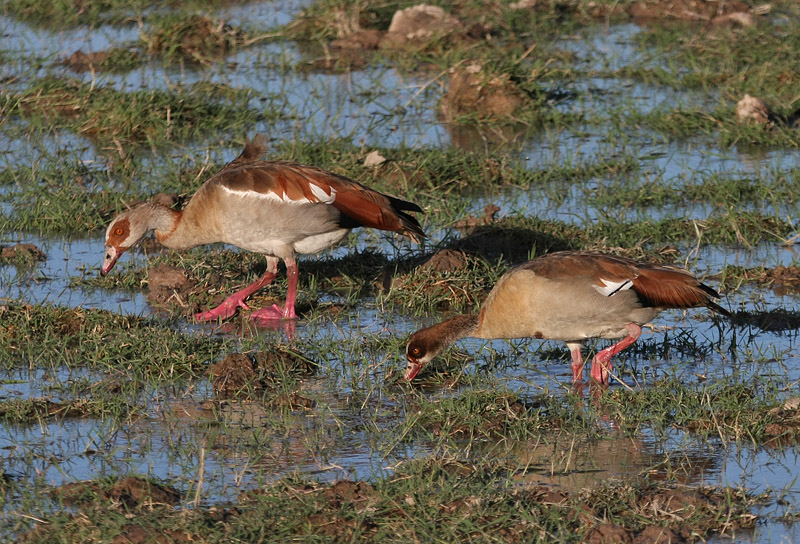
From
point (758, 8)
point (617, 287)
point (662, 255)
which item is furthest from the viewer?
point (758, 8)

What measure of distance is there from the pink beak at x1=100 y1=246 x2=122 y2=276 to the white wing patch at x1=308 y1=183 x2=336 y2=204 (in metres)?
1.42

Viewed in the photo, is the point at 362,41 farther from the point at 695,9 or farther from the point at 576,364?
the point at 576,364

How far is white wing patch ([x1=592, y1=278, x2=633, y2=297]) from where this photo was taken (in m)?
7.39

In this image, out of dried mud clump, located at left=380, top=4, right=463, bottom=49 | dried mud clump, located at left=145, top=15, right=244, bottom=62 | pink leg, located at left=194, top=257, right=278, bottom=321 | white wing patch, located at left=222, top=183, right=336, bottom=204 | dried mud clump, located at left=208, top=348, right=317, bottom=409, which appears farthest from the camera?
dried mud clump, located at left=145, top=15, right=244, bottom=62

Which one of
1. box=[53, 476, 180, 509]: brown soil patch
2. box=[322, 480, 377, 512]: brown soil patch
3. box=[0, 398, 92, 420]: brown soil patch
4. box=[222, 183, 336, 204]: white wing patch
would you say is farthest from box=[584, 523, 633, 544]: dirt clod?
box=[222, 183, 336, 204]: white wing patch

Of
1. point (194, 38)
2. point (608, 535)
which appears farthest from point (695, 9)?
point (608, 535)

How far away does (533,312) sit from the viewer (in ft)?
24.4

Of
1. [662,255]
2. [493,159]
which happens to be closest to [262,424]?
[662,255]

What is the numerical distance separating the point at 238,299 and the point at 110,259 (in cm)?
95

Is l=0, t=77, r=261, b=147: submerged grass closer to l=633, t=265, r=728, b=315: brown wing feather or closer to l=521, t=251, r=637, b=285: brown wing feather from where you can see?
l=521, t=251, r=637, b=285: brown wing feather

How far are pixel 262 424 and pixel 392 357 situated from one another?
126 cm

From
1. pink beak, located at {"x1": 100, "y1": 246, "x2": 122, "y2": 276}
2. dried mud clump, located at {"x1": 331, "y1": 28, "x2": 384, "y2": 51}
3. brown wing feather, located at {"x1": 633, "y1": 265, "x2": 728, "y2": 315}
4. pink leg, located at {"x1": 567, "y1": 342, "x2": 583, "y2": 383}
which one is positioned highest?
brown wing feather, located at {"x1": 633, "y1": 265, "x2": 728, "y2": 315}

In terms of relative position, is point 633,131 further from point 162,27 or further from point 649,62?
point 162,27

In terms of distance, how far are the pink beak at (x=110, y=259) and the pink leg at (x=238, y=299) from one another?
0.79m
